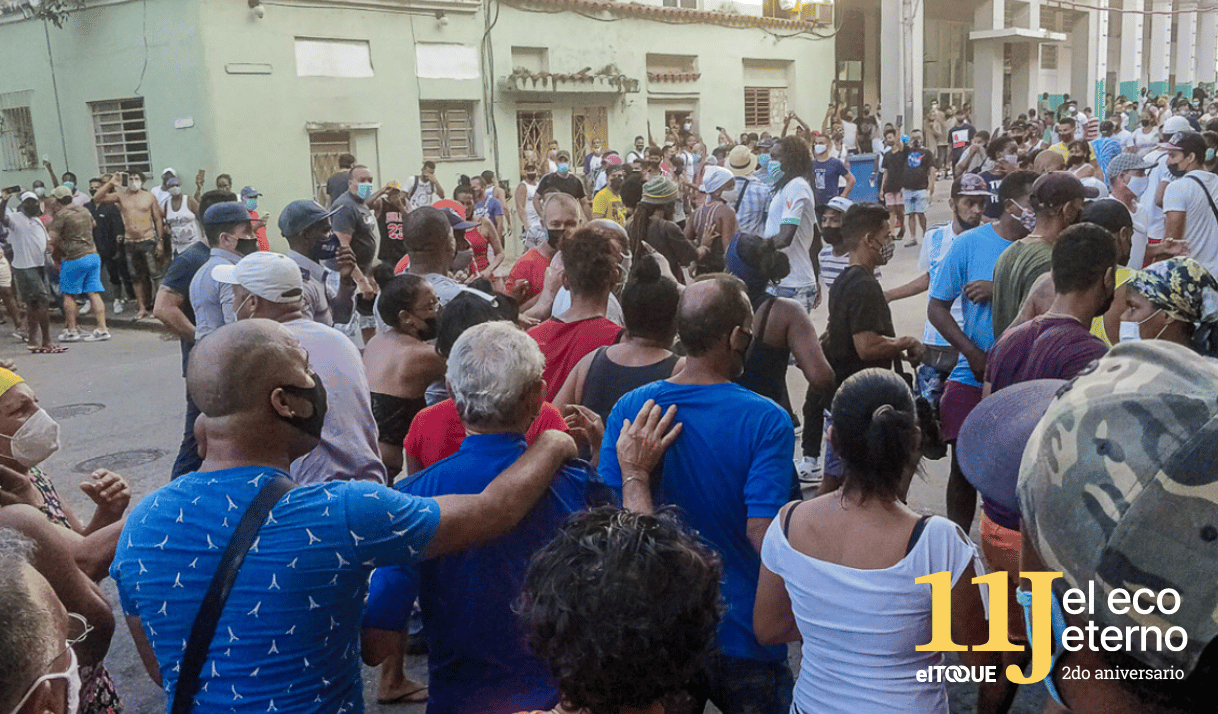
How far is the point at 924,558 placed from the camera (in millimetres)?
2182

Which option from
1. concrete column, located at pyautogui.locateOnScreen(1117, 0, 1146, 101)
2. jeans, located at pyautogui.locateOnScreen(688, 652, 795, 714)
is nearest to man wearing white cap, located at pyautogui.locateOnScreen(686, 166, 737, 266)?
jeans, located at pyautogui.locateOnScreen(688, 652, 795, 714)

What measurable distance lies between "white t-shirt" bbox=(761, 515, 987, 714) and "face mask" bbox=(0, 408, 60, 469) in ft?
7.23

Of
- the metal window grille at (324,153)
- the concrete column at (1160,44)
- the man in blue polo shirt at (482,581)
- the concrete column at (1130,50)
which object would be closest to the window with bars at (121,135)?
the metal window grille at (324,153)

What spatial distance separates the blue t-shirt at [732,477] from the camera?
2.66m

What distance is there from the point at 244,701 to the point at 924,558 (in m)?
1.50

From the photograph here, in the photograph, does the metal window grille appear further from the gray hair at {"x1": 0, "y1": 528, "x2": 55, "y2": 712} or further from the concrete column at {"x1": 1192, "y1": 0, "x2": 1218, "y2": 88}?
the concrete column at {"x1": 1192, "y1": 0, "x2": 1218, "y2": 88}

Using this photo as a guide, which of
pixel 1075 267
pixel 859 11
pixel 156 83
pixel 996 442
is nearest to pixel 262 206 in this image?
pixel 156 83

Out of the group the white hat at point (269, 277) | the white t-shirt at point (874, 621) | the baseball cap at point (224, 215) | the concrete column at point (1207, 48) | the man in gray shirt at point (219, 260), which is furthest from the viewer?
the concrete column at point (1207, 48)

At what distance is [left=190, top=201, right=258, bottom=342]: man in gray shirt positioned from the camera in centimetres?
499

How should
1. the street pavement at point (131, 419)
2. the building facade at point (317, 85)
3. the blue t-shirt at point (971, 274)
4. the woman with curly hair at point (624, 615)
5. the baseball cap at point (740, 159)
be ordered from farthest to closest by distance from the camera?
1. the building facade at point (317, 85)
2. the baseball cap at point (740, 159)
3. the blue t-shirt at point (971, 274)
4. the street pavement at point (131, 419)
5. the woman with curly hair at point (624, 615)

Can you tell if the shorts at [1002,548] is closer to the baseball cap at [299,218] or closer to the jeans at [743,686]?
the jeans at [743,686]

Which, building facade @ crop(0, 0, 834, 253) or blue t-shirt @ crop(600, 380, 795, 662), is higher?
building facade @ crop(0, 0, 834, 253)

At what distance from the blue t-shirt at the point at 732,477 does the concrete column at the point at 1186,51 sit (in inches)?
1835

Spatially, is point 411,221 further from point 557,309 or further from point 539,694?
point 539,694
